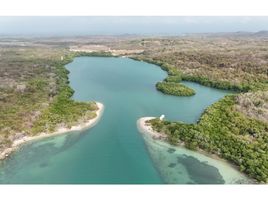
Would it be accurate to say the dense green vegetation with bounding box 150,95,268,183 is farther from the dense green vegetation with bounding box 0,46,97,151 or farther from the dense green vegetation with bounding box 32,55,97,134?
the dense green vegetation with bounding box 0,46,97,151

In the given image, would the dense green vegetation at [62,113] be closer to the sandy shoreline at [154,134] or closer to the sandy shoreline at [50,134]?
the sandy shoreline at [50,134]

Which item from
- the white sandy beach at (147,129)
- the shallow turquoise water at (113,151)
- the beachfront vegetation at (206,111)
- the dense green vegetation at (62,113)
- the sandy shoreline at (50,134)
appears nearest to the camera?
the shallow turquoise water at (113,151)

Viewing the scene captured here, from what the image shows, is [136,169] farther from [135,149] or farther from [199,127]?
[199,127]

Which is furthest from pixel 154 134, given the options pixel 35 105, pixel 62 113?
pixel 35 105

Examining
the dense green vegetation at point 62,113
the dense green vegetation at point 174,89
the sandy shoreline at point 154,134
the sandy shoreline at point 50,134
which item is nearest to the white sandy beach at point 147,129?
the sandy shoreline at point 154,134

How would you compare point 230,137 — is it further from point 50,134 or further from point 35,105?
point 35,105

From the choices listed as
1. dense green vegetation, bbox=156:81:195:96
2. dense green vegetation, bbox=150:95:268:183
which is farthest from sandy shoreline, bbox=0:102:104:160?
dense green vegetation, bbox=156:81:195:96
